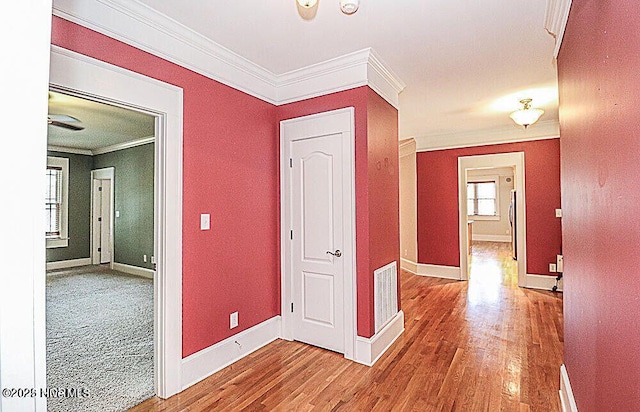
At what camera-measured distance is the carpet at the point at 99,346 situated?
2.38 metres

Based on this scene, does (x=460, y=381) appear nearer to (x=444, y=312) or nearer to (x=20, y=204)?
(x=444, y=312)

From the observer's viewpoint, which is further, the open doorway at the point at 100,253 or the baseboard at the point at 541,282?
the baseboard at the point at 541,282

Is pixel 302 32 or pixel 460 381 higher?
pixel 302 32

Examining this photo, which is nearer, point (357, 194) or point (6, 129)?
point (6, 129)

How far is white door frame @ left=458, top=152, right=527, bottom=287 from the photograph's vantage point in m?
5.60

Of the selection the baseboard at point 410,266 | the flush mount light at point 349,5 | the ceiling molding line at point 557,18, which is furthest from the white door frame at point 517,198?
the flush mount light at point 349,5

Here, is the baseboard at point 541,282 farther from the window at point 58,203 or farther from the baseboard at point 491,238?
the window at point 58,203

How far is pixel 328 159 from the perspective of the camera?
3.19 m

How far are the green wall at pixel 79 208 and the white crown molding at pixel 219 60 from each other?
6.30 m

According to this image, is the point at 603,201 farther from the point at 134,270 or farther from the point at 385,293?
the point at 134,270

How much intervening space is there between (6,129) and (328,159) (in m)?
2.74

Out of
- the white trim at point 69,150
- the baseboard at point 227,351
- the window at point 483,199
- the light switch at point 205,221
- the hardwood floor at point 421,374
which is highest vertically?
the white trim at point 69,150

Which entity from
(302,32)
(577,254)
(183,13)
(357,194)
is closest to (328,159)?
(357,194)

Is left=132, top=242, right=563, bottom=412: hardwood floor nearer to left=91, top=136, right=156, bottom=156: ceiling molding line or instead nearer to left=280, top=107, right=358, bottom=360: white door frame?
left=280, top=107, right=358, bottom=360: white door frame
